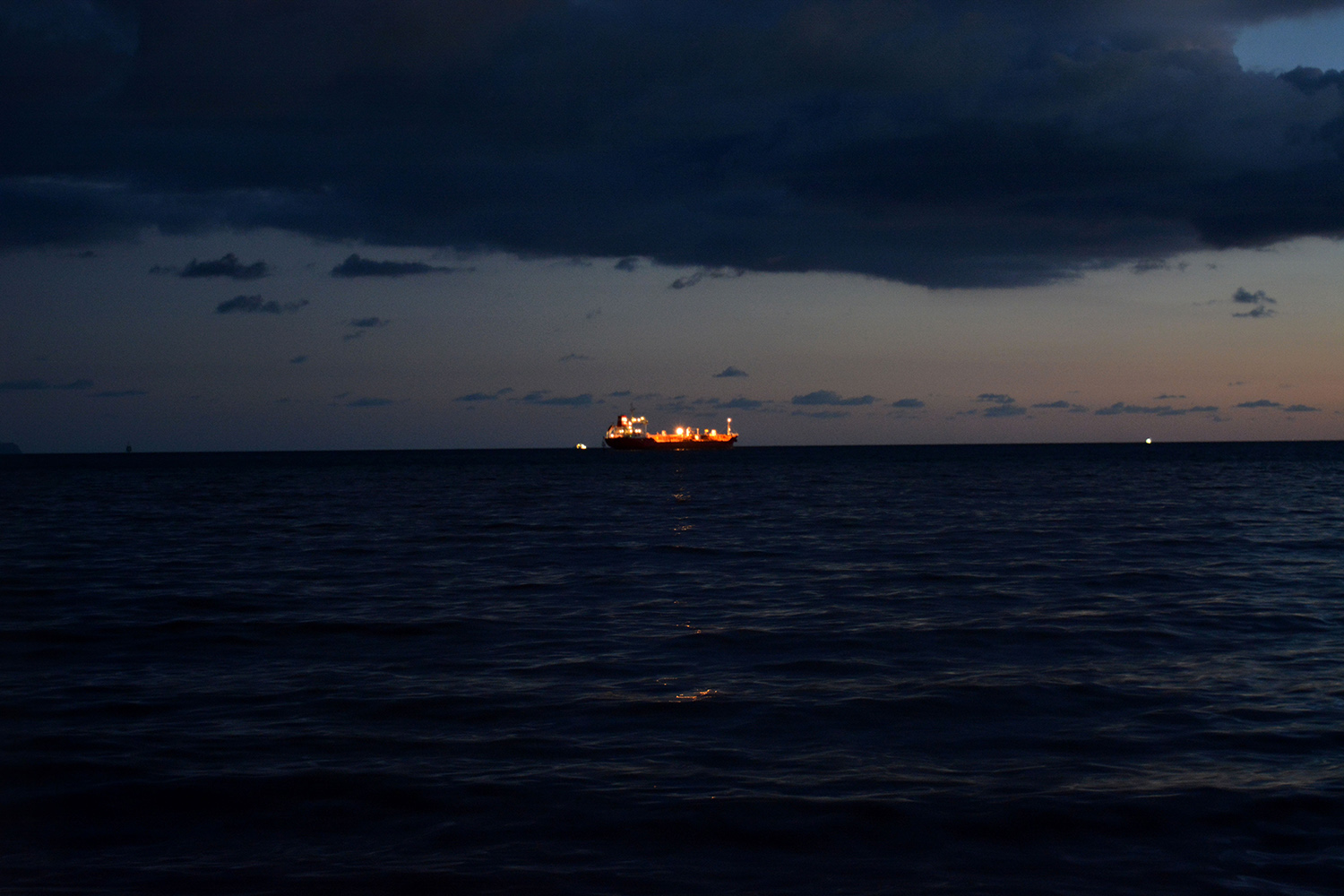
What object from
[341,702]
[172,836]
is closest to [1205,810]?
[172,836]

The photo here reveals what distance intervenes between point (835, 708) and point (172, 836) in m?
7.66

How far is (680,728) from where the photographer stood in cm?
1206

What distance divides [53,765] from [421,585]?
14.8 metres

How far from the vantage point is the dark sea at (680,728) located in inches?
325

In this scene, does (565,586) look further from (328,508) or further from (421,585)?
(328,508)

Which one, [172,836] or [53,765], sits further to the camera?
[53,765]

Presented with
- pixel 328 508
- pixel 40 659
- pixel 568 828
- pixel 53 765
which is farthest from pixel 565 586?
pixel 328 508

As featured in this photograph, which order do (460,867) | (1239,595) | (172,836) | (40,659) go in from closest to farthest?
(460,867), (172,836), (40,659), (1239,595)

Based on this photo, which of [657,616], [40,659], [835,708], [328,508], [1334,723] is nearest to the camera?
[1334,723]

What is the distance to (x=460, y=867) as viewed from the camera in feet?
26.5

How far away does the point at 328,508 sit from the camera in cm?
6162

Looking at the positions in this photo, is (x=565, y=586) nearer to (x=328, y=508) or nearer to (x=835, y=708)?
(x=835, y=708)

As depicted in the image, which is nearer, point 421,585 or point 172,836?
point 172,836

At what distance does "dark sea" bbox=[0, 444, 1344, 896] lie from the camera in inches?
325
